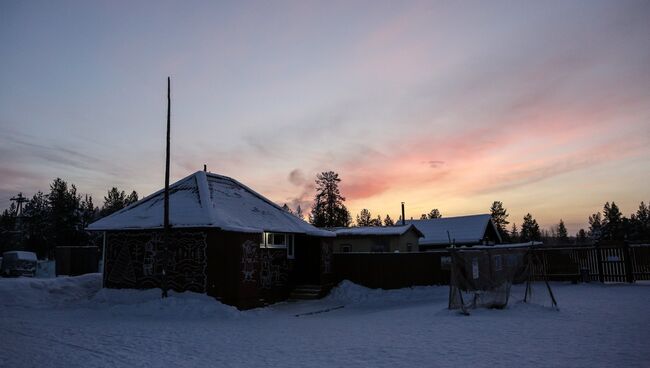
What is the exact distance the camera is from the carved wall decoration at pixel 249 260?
19.6 meters

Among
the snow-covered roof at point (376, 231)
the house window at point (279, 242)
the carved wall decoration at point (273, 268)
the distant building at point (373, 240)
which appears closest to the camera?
the carved wall decoration at point (273, 268)

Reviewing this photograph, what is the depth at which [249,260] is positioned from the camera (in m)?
19.9

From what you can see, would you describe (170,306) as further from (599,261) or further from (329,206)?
(329,206)

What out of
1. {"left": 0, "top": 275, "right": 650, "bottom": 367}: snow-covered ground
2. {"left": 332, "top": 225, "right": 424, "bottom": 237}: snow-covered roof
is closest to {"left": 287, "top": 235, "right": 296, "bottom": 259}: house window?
{"left": 0, "top": 275, "right": 650, "bottom": 367}: snow-covered ground

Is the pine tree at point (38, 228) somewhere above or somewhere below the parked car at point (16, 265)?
above

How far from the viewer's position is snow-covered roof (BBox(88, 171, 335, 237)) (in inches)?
781

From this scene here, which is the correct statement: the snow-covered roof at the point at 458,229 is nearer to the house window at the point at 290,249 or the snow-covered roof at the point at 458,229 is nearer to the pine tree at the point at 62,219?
the house window at the point at 290,249

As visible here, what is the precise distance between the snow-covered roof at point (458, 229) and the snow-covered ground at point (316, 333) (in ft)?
77.7

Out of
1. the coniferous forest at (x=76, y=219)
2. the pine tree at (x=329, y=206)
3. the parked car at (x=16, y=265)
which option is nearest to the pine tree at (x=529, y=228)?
the coniferous forest at (x=76, y=219)

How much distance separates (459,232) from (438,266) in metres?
23.8

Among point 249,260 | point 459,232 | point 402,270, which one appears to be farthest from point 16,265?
point 459,232

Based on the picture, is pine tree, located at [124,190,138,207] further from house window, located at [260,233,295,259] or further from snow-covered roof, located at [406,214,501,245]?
house window, located at [260,233,295,259]

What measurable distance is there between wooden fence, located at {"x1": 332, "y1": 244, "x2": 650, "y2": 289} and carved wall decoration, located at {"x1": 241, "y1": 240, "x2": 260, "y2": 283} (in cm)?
674

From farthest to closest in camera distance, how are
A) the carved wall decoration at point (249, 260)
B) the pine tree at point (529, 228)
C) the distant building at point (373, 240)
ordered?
1. the pine tree at point (529, 228)
2. the distant building at point (373, 240)
3. the carved wall decoration at point (249, 260)
